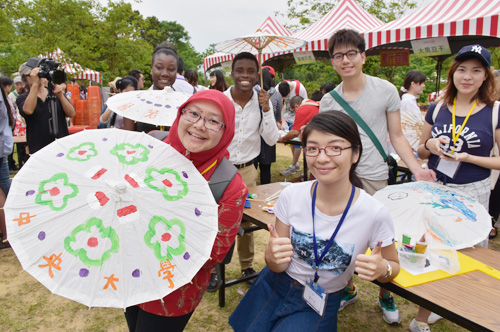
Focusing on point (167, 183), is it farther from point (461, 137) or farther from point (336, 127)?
point (461, 137)

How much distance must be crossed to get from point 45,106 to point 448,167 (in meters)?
4.45

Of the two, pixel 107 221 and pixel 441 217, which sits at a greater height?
pixel 107 221

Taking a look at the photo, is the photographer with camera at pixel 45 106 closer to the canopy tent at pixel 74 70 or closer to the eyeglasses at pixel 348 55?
the eyeglasses at pixel 348 55

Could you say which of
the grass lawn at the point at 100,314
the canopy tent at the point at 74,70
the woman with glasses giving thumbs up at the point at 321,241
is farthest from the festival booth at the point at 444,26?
the canopy tent at the point at 74,70

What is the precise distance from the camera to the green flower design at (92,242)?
1144 millimetres

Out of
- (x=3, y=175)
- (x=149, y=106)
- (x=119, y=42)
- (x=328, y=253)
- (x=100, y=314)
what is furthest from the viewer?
(x=119, y=42)

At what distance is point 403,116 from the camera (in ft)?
12.6

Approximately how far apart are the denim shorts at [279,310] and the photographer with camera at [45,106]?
3.49 metres

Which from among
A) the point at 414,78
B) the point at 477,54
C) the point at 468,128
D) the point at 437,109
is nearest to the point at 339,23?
the point at 414,78

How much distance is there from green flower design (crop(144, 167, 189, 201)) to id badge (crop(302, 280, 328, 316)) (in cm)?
76

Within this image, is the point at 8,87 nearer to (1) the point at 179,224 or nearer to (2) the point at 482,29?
(1) the point at 179,224

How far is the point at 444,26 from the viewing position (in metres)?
6.65

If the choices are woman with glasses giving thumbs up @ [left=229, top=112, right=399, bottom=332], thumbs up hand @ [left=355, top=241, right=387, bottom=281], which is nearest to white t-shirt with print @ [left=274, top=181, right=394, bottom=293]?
woman with glasses giving thumbs up @ [left=229, top=112, right=399, bottom=332]

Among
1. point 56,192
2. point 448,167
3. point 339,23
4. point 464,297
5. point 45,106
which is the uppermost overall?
point 339,23
